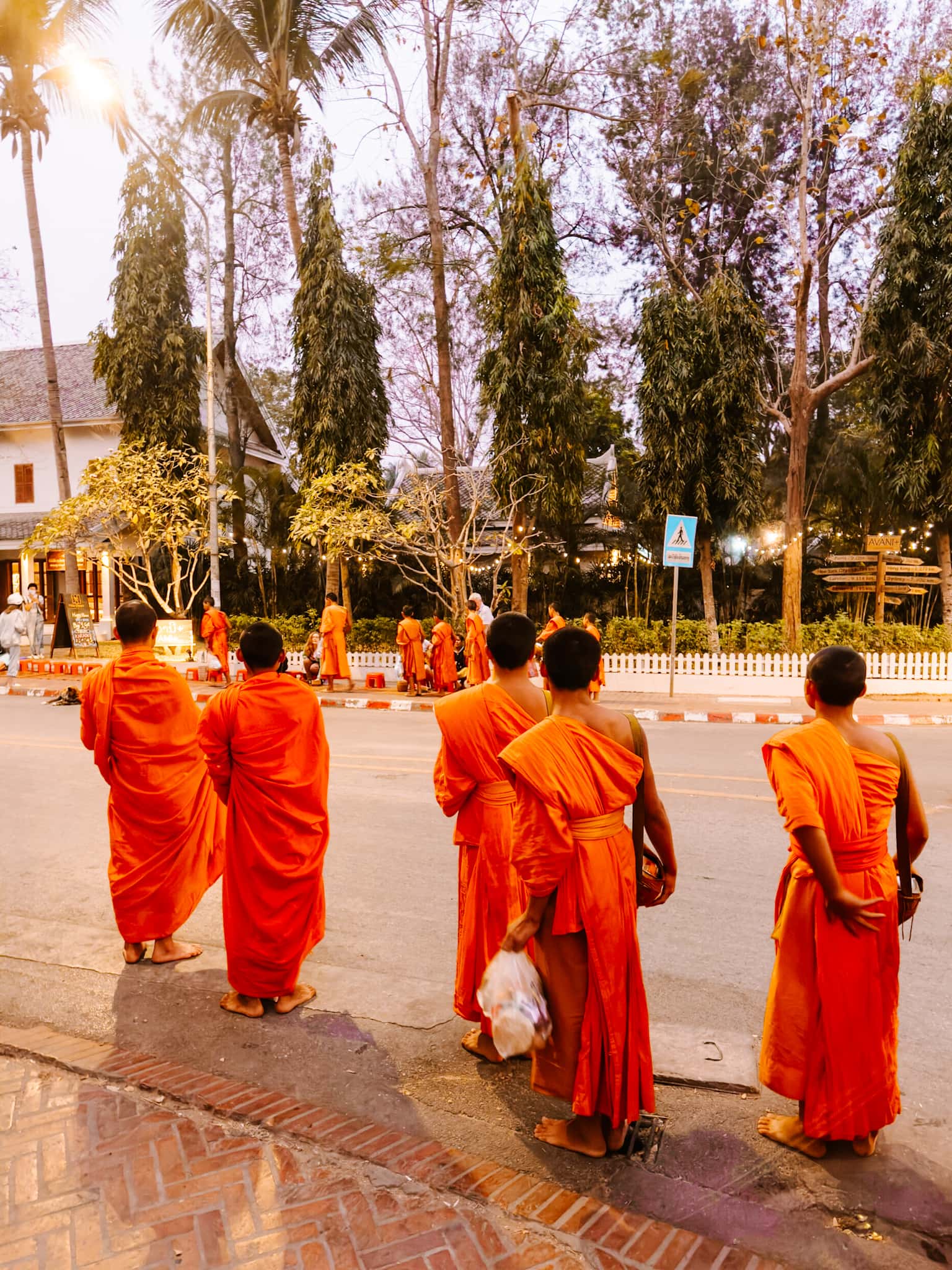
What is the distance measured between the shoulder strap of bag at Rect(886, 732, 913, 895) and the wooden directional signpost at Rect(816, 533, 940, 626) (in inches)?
660

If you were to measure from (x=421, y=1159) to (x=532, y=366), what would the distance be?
58.8 ft

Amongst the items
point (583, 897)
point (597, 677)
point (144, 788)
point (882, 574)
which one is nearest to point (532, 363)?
point (597, 677)

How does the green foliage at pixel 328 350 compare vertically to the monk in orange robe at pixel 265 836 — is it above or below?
above

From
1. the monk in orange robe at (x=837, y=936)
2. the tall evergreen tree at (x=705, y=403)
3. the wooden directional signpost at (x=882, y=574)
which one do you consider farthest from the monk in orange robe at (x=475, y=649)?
the monk in orange robe at (x=837, y=936)

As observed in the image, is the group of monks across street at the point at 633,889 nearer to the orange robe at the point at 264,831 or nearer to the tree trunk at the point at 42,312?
the orange robe at the point at 264,831

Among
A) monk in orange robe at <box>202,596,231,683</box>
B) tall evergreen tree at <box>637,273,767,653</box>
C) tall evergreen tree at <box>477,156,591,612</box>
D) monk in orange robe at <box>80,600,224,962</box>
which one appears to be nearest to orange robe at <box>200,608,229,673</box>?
monk in orange robe at <box>202,596,231,683</box>

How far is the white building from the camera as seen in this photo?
30984 millimetres

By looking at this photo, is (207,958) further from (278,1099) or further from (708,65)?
(708,65)

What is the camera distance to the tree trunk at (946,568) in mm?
19547

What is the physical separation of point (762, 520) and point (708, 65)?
1272cm

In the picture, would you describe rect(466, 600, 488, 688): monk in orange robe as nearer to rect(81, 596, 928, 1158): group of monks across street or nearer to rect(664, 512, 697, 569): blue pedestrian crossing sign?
rect(664, 512, 697, 569): blue pedestrian crossing sign

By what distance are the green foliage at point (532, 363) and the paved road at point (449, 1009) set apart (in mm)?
12709

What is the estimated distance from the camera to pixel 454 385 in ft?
100

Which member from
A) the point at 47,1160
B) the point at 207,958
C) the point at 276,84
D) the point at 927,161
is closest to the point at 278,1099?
the point at 47,1160
